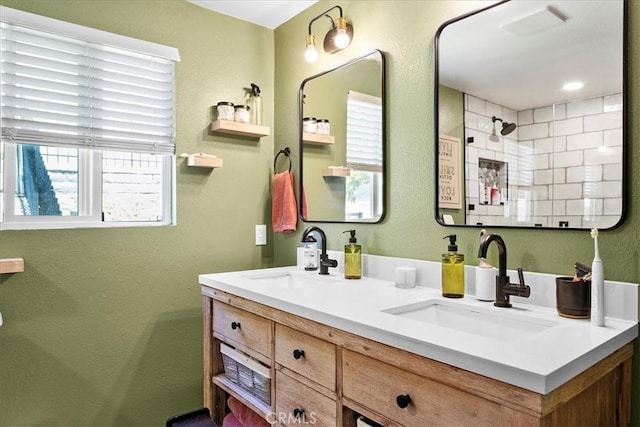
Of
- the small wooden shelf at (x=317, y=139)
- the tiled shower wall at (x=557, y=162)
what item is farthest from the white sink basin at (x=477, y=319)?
the small wooden shelf at (x=317, y=139)

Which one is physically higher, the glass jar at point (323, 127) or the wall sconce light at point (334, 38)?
the wall sconce light at point (334, 38)

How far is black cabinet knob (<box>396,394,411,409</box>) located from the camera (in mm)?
1074

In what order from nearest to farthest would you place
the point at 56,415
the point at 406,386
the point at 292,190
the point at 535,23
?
the point at 406,386 < the point at 535,23 < the point at 56,415 < the point at 292,190

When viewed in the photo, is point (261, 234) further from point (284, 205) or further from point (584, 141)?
point (584, 141)

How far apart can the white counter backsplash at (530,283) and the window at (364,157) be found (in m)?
0.24

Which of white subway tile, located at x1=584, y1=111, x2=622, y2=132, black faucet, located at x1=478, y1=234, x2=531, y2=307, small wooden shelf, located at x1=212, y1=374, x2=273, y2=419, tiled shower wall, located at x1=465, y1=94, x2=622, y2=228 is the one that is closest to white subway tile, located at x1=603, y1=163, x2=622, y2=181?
tiled shower wall, located at x1=465, y1=94, x2=622, y2=228

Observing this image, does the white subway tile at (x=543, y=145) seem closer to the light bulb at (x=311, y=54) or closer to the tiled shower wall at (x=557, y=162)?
the tiled shower wall at (x=557, y=162)

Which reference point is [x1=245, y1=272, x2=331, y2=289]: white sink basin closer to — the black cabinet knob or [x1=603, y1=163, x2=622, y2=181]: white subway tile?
the black cabinet knob

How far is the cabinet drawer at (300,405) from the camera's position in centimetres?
132

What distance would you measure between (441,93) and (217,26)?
1447mm

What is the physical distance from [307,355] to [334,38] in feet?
5.14

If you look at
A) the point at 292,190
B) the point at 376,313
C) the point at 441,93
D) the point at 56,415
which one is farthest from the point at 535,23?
the point at 56,415

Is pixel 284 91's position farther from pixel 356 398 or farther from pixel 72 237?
pixel 356 398

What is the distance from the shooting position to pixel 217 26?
2469mm
